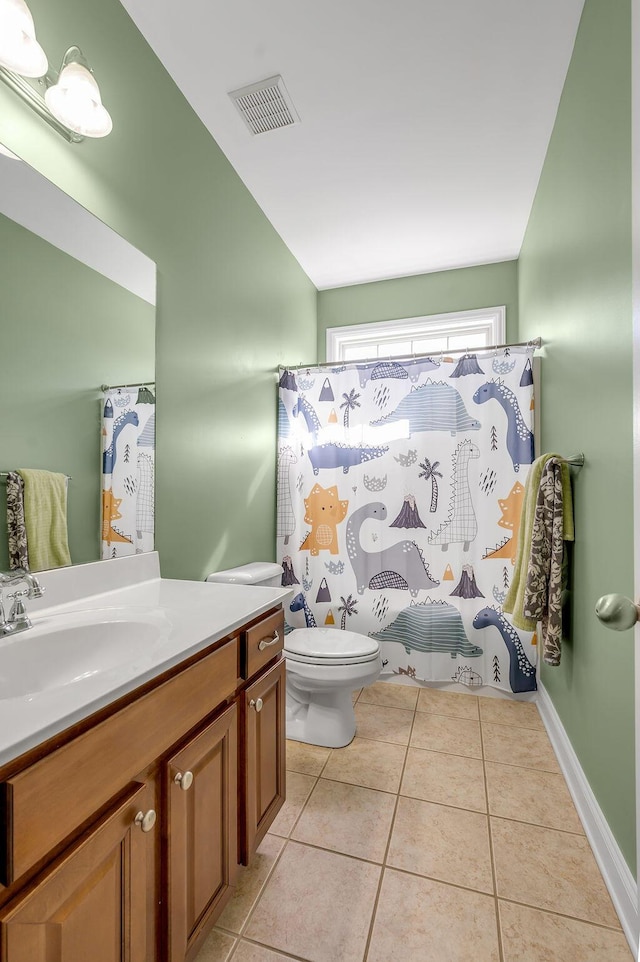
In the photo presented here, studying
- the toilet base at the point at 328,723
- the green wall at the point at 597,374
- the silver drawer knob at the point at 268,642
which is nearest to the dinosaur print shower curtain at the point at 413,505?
the green wall at the point at 597,374

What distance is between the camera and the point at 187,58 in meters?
1.67

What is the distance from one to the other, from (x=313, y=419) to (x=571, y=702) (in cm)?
182

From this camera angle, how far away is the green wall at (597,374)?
3.80 feet

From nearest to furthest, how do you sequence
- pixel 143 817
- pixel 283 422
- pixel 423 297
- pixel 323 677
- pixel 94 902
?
pixel 94 902, pixel 143 817, pixel 323 677, pixel 283 422, pixel 423 297

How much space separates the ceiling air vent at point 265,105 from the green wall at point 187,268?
203mm

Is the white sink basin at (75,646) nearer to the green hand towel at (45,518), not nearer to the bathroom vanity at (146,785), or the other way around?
the bathroom vanity at (146,785)

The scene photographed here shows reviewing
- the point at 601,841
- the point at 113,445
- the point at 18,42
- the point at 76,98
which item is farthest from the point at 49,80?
the point at 601,841

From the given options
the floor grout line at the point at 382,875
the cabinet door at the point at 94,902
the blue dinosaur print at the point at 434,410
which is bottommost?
the floor grout line at the point at 382,875

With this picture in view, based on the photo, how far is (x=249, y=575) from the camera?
196cm

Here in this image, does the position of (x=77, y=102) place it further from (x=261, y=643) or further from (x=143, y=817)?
(x=143, y=817)

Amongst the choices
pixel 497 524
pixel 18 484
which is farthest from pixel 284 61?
pixel 497 524

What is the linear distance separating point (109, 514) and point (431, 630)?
179cm

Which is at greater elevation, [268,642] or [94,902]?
[268,642]

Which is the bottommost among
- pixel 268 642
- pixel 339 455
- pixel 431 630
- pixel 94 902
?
pixel 431 630
